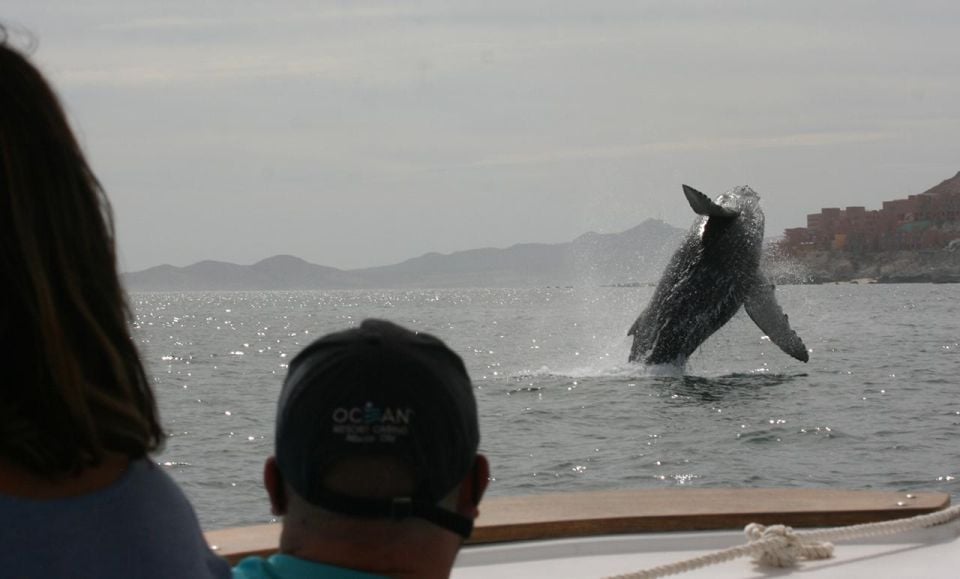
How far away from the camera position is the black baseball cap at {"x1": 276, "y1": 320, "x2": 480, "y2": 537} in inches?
63.4

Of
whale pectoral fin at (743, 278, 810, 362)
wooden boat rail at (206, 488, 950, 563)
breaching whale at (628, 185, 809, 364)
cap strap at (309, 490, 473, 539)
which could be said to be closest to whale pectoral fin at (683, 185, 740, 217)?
breaching whale at (628, 185, 809, 364)

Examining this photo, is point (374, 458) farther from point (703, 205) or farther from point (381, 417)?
point (703, 205)

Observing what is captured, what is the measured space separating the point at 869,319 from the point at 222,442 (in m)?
51.1

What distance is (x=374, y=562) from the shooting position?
1.67 m

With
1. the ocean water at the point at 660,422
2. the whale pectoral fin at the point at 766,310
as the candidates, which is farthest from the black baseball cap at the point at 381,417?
the whale pectoral fin at the point at 766,310

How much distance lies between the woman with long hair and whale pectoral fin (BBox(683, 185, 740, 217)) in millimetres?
18482

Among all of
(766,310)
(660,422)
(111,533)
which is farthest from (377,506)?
(766,310)

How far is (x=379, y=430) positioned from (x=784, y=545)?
2159 mm

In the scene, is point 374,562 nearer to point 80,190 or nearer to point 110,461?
point 110,461

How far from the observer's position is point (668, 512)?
3859 millimetres

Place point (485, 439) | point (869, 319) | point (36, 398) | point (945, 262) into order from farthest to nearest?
point (945, 262) < point (869, 319) < point (485, 439) < point (36, 398)

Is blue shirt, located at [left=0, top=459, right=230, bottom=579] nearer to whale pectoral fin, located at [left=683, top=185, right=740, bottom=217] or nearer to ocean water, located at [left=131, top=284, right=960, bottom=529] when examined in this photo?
ocean water, located at [left=131, top=284, right=960, bottom=529]

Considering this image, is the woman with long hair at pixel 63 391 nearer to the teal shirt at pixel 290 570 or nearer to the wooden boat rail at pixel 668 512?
the teal shirt at pixel 290 570

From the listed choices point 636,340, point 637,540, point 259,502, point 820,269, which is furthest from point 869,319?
point 820,269
